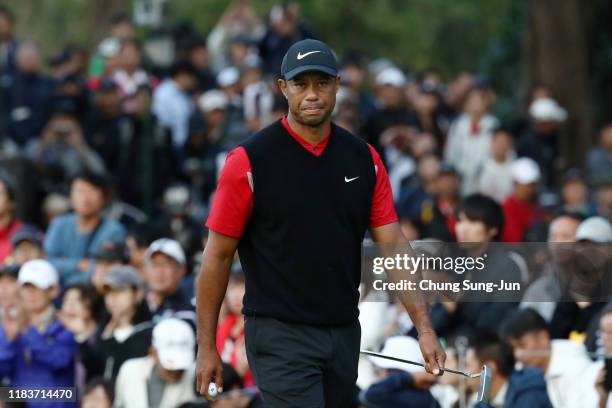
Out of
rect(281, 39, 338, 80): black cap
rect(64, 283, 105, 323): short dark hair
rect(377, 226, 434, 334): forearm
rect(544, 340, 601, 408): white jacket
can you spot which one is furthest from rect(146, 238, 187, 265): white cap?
rect(281, 39, 338, 80): black cap

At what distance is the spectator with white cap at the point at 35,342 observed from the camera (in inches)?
376

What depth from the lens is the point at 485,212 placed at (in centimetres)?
986

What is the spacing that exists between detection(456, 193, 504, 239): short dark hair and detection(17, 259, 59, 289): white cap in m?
2.86

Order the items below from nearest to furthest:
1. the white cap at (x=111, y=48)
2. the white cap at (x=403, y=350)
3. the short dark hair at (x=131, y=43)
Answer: the white cap at (x=403, y=350)
the short dark hair at (x=131, y=43)
the white cap at (x=111, y=48)

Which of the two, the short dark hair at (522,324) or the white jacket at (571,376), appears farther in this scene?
the short dark hair at (522,324)

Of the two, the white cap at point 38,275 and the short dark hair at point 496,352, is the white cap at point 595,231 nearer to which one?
the short dark hair at point 496,352

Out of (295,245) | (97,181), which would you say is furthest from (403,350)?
(97,181)

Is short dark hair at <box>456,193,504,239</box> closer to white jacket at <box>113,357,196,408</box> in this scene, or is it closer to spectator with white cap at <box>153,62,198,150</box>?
white jacket at <box>113,357,196,408</box>

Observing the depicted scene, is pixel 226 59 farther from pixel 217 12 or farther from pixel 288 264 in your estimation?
pixel 288 264

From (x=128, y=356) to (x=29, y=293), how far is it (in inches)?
33.9

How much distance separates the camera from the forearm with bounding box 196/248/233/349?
21.4 feet

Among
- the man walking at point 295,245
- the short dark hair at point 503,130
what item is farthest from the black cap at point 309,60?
the short dark hair at point 503,130

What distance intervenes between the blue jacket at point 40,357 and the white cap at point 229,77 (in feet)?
28.4

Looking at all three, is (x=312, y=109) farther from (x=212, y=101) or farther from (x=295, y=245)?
(x=212, y=101)
